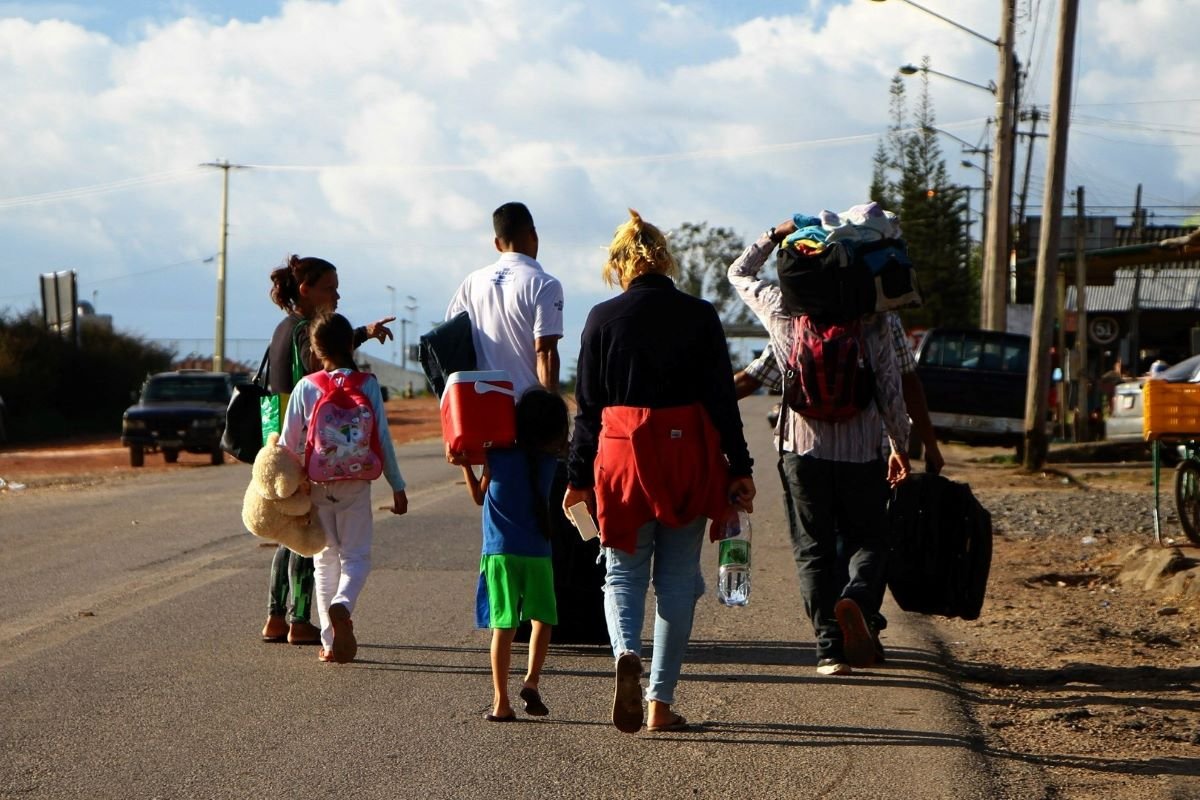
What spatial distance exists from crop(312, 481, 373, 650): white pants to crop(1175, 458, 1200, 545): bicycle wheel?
666 cm

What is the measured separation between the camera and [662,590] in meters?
5.84

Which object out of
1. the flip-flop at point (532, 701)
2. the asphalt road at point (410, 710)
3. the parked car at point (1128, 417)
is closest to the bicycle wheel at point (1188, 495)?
the asphalt road at point (410, 710)

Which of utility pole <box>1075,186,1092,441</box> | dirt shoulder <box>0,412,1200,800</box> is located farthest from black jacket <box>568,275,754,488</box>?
utility pole <box>1075,186,1092,441</box>

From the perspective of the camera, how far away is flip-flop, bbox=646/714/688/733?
589 centimetres

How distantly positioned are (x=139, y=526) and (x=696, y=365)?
393 inches

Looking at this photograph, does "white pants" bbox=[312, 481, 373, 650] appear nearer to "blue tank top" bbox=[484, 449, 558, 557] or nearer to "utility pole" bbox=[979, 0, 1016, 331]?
"blue tank top" bbox=[484, 449, 558, 557]

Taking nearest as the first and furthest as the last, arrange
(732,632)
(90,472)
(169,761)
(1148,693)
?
1. (169,761)
2. (1148,693)
3. (732,632)
4. (90,472)

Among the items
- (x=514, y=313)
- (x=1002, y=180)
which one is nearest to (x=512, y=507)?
(x=514, y=313)

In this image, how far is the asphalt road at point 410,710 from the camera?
5234mm

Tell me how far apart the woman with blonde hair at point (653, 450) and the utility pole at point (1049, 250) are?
1544 centimetres

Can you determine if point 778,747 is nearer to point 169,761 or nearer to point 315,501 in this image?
point 169,761

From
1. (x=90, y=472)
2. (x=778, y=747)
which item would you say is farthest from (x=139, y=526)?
(x=90, y=472)

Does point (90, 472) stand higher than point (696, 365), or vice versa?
point (696, 365)

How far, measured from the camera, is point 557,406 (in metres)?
6.38
